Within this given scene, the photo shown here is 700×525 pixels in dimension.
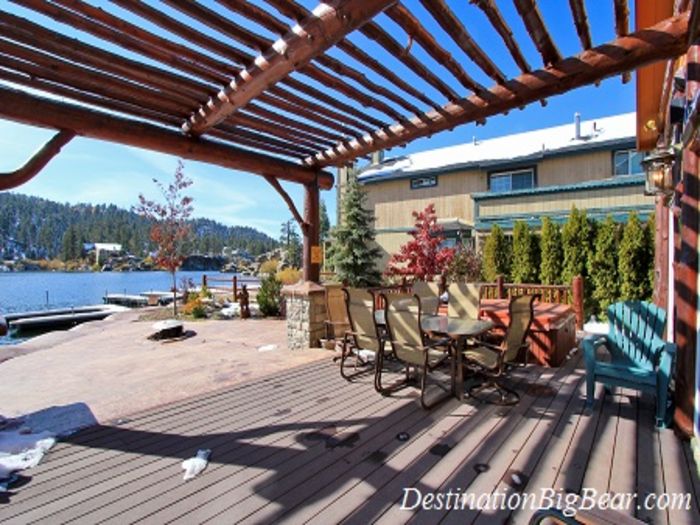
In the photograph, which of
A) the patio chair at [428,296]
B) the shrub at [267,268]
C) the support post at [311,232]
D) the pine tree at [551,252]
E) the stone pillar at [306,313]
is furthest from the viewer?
the shrub at [267,268]

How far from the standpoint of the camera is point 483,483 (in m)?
2.40

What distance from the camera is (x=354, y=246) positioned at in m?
11.5

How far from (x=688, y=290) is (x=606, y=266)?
6.67 meters

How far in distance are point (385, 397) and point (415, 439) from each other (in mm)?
982

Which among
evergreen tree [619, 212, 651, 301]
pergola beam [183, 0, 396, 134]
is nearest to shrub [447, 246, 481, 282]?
evergreen tree [619, 212, 651, 301]

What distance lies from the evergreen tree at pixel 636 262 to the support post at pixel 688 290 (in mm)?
6451

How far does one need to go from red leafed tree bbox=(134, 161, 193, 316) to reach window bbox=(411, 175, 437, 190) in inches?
361

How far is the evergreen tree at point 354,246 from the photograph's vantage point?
11.3 meters

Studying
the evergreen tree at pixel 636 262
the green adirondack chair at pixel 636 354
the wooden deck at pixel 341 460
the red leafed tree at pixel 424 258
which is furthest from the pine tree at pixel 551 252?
the wooden deck at pixel 341 460

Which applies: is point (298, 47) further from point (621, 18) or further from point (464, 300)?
point (464, 300)

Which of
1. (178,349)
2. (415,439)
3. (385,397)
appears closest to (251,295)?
(178,349)

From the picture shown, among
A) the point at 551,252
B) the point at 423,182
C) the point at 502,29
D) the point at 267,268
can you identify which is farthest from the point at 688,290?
the point at 267,268

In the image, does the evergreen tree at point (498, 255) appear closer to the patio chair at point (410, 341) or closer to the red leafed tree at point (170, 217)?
the patio chair at point (410, 341)

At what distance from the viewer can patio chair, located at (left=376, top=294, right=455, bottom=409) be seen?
148 inches
